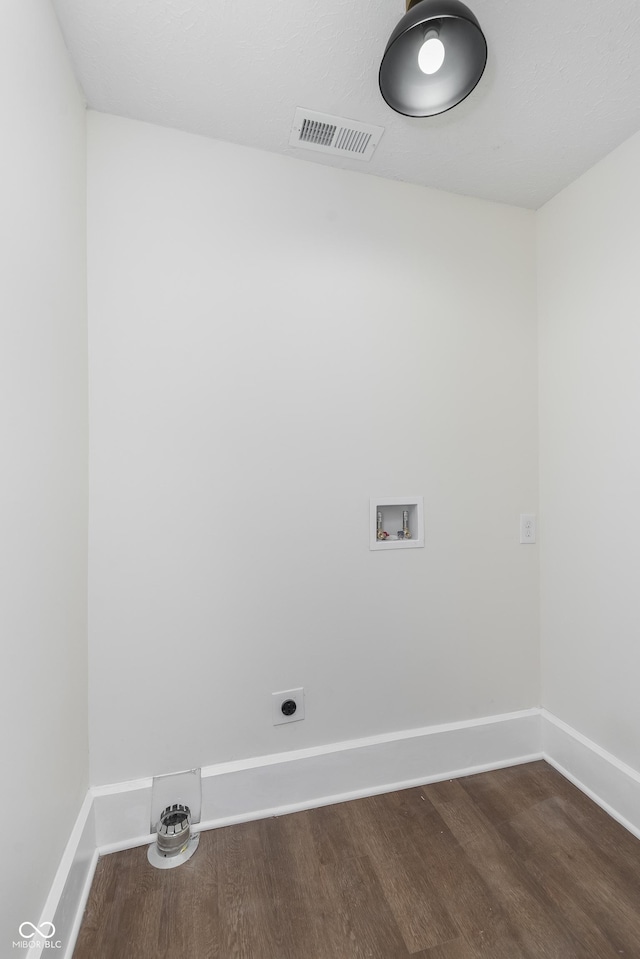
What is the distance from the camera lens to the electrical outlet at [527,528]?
2006 mm

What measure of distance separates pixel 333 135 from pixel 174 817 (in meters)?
2.53

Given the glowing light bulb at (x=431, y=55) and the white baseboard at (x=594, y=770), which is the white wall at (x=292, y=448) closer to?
the white baseboard at (x=594, y=770)

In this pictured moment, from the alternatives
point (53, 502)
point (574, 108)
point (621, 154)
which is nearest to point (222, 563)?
point (53, 502)

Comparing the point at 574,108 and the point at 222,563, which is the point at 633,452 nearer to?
the point at 574,108

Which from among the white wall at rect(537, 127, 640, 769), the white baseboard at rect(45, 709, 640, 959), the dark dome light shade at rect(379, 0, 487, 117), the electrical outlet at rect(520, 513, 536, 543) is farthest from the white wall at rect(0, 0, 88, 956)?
the white wall at rect(537, 127, 640, 769)

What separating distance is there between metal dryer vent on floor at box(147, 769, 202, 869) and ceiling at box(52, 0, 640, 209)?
92.7 inches

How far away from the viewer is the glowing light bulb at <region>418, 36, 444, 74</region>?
1104mm

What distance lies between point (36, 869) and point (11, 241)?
1.44 metres

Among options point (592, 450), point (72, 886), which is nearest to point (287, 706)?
point (72, 886)

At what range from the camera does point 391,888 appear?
1334mm

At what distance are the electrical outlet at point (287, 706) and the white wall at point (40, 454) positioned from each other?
2.16 ft

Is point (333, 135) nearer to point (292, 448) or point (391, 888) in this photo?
point (292, 448)

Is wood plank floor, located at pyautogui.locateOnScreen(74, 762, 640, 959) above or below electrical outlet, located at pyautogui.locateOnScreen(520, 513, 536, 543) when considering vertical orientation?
below

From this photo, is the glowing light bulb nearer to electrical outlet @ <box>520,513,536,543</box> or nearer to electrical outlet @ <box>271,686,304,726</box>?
electrical outlet @ <box>520,513,536,543</box>
